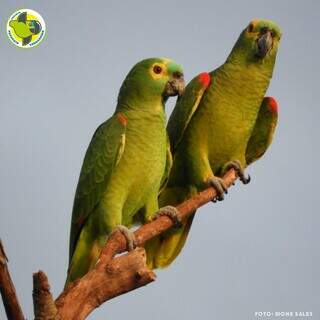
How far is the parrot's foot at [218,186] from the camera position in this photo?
5.43 m

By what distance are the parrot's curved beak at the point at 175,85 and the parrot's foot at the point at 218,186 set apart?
2.87ft

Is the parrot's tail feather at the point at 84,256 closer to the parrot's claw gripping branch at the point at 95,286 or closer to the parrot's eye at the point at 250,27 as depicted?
the parrot's claw gripping branch at the point at 95,286

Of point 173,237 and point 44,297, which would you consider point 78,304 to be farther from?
point 173,237

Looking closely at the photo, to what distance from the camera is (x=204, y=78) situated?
5887 mm

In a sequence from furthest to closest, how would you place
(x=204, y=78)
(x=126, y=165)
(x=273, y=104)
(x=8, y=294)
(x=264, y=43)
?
(x=273, y=104) < (x=204, y=78) < (x=264, y=43) < (x=126, y=165) < (x=8, y=294)

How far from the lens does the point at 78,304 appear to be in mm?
3740

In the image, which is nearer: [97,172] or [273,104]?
[97,172]

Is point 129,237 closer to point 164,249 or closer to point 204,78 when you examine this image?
point 164,249

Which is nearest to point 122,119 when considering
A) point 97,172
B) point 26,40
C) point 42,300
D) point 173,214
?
point 97,172

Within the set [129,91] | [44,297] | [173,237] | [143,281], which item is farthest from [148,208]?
[44,297]

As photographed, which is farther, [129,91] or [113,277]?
[129,91]

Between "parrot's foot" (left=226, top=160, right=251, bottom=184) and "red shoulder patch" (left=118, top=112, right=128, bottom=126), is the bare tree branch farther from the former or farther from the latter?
"parrot's foot" (left=226, top=160, right=251, bottom=184)

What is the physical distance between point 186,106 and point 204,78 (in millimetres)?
351

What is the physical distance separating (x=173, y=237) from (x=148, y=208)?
61 cm
